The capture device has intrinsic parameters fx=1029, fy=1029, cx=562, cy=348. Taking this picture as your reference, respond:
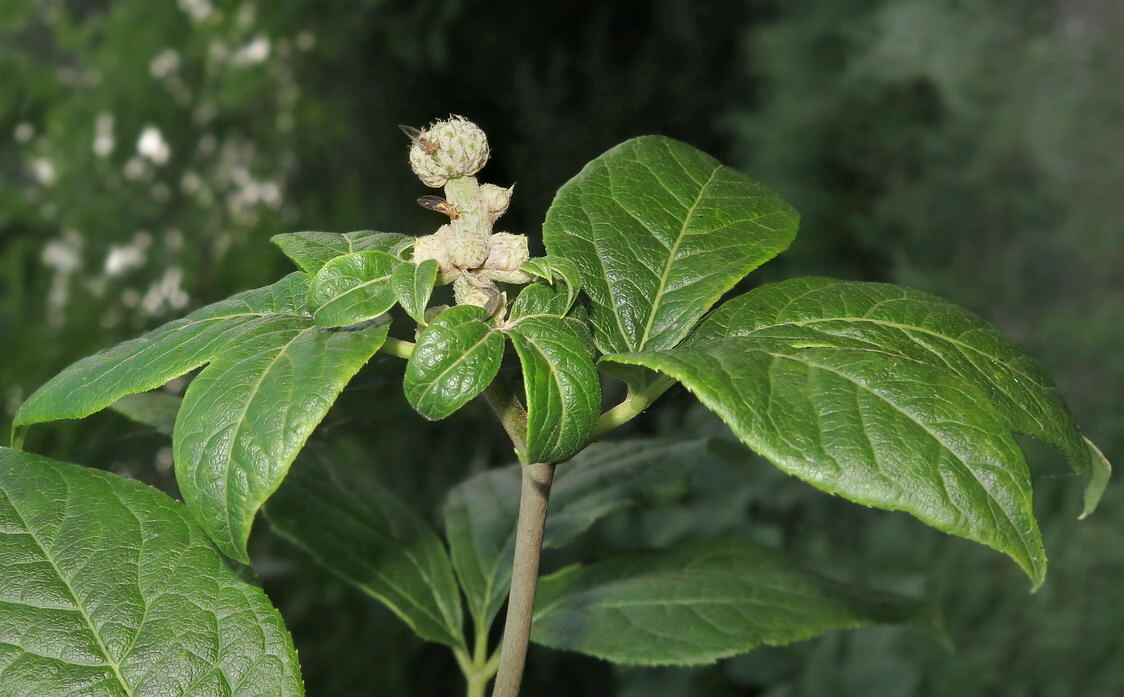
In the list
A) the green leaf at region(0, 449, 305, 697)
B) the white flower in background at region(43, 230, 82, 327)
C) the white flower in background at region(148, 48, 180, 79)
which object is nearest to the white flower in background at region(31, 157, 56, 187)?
the white flower in background at region(43, 230, 82, 327)

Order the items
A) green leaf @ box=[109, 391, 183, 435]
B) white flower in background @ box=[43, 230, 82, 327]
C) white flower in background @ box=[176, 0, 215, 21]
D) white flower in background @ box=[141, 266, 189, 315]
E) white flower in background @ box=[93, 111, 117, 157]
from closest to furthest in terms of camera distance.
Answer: green leaf @ box=[109, 391, 183, 435], white flower in background @ box=[141, 266, 189, 315], white flower in background @ box=[43, 230, 82, 327], white flower in background @ box=[93, 111, 117, 157], white flower in background @ box=[176, 0, 215, 21]

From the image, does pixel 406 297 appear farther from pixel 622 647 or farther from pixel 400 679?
pixel 400 679

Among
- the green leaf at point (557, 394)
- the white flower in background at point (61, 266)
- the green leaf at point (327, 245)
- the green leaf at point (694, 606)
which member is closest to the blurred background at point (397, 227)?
the white flower in background at point (61, 266)

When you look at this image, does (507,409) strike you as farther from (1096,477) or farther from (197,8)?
(197,8)

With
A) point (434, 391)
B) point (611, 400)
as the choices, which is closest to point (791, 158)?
point (611, 400)

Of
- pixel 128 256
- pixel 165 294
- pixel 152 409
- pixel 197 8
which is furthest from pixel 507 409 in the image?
pixel 197 8

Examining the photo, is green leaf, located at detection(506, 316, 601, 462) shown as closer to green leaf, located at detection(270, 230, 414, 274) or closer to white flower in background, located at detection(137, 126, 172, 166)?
green leaf, located at detection(270, 230, 414, 274)
